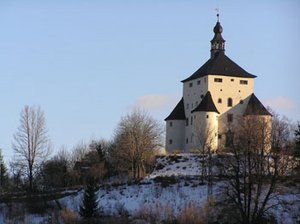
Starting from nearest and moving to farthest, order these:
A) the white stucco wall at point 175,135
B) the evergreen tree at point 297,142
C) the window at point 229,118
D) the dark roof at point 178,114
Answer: the evergreen tree at point 297,142 < the window at point 229,118 < the white stucco wall at point 175,135 < the dark roof at point 178,114

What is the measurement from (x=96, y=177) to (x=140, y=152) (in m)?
5.11

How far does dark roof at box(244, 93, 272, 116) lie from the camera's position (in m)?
77.1

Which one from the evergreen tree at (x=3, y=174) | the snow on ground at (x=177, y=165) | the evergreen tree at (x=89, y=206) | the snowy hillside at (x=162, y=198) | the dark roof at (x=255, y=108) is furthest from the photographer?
the evergreen tree at (x=3, y=174)

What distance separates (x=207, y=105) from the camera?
77500 mm

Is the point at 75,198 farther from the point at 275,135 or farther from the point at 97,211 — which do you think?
the point at 275,135

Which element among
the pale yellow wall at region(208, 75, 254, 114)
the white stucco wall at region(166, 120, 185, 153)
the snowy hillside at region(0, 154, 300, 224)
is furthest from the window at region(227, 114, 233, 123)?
the snowy hillside at region(0, 154, 300, 224)

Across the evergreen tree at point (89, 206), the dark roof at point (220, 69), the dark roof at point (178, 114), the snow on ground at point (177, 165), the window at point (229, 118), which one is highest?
the dark roof at point (220, 69)

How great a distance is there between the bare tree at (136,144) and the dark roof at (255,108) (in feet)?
33.8

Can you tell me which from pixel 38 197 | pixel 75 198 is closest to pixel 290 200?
pixel 75 198

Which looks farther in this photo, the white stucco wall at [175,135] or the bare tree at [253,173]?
the white stucco wall at [175,135]

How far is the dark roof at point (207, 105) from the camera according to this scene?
7719 cm

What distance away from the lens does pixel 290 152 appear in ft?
171

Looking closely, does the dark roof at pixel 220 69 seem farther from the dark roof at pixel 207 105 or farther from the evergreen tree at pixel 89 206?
the evergreen tree at pixel 89 206

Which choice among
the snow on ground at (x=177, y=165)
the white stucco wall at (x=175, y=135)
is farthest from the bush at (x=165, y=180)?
the white stucco wall at (x=175, y=135)
